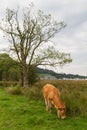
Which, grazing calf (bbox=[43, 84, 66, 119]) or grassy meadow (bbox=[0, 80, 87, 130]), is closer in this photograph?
grassy meadow (bbox=[0, 80, 87, 130])

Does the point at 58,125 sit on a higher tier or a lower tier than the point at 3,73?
lower

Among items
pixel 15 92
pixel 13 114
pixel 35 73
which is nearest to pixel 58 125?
pixel 13 114

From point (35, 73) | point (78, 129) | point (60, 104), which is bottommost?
point (78, 129)

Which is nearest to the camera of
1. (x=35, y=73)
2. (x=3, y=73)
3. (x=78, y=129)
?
(x=78, y=129)

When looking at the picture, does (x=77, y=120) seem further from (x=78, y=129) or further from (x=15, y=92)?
(x=15, y=92)

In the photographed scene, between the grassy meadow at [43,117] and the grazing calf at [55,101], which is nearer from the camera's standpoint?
the grassy meadow at [43,117]

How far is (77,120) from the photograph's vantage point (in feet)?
43.4

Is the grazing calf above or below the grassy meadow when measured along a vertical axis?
above

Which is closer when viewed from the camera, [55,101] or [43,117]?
[43,117]

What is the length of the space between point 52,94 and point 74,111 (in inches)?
57.3

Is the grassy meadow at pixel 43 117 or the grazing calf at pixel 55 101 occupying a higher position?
the grazing calf at pixel 55 101

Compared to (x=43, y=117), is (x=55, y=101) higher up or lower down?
higher up

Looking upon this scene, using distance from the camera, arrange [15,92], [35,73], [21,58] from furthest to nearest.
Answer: [35,73]
[21,58]
[15,92]

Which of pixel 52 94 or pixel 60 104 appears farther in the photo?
pixel 52 94
